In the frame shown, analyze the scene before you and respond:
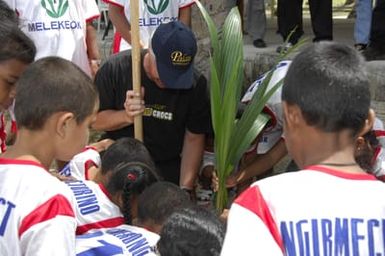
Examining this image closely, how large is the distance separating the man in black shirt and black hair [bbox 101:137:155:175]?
0.35m

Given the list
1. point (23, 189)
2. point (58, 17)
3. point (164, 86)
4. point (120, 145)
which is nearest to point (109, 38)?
point (58, 17)

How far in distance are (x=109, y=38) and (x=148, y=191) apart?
15.3 ft

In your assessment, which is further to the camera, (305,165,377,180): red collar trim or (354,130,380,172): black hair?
(354,130,380,172): black hair

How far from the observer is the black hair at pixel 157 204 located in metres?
2.46

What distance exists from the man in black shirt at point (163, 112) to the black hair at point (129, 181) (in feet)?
1.92

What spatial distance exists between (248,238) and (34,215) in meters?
0.56

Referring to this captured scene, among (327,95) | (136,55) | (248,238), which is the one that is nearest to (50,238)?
(248,238)

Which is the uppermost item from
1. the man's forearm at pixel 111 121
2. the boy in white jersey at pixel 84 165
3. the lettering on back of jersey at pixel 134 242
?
the lettering on back of jersey at pixel 134 242

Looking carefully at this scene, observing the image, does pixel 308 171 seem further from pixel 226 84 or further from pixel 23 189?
pixel 226 84

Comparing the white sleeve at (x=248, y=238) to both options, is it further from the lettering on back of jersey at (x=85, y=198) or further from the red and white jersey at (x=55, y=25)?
the red and white jersey at (x=55, y=25)

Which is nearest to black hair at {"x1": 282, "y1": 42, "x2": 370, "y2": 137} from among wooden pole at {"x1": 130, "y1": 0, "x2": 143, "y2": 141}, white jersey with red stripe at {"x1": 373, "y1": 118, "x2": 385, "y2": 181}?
white jersey with red stripe at {"x1": 373, "y1": 118, "x2": 385, "y2": 181}

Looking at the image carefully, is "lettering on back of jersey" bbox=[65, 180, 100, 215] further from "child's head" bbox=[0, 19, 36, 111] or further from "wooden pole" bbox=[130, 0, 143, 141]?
"wooden pole" bbox=[130, 0, 143, 141]

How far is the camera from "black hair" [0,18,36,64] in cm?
220

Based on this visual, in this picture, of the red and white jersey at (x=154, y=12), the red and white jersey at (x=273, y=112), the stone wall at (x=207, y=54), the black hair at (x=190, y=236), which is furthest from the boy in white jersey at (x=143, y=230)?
the stone wall at (x=207, y=54)
